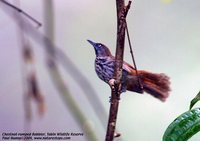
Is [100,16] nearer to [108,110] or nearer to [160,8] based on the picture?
[160,8]

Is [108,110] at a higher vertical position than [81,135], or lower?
higher

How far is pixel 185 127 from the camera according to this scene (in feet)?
2.28

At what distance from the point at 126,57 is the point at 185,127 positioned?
0.80m

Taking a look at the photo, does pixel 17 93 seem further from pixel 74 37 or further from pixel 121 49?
pixel 121 49

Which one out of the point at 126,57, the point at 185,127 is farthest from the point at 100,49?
the point at 185,127

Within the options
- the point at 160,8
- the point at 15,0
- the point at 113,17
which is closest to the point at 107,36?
the point at 113,17

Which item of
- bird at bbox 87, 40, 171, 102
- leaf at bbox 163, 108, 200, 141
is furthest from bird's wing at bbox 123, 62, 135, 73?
leaf at bbox 163, 108, 200, 141

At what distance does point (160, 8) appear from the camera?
149 centimetres

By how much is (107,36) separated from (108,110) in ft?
1.11

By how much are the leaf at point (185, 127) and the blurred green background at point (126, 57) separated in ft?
2.49

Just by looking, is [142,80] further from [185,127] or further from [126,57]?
[185,127]

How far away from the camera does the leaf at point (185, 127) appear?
2.26 ft

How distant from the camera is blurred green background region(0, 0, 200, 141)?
147 centimetres

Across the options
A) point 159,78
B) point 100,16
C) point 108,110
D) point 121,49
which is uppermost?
point 100,16
